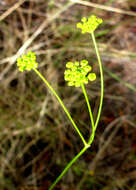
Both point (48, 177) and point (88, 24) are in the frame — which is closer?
point (88, 24)

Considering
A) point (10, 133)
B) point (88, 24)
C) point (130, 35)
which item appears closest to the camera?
point (88, 24)

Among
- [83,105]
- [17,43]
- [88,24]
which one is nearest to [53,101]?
[83,105]

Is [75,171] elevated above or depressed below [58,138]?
below

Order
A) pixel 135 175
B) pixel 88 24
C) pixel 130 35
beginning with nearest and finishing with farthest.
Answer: pixel 88 24
pixel 135 175
pixel 130 35

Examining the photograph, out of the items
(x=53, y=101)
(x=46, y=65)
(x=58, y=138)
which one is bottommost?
(x=58, y=138)

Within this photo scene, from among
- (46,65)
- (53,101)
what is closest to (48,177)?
(53,101)

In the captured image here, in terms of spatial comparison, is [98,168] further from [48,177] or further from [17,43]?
[17,43]
